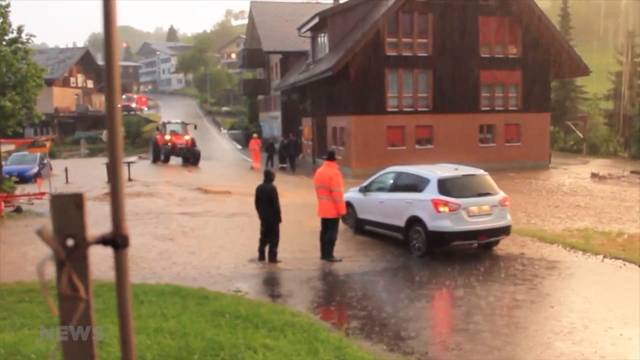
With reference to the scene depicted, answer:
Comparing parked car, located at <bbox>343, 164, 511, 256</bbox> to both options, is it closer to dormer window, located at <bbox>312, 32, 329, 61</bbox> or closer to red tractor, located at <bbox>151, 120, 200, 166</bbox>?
dormer window, located at <bbox>312, 32, 329, 61</bbox>

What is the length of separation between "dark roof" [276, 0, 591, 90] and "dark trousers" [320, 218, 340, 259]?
1982 cm

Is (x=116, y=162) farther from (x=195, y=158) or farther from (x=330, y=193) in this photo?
(x=195, y=158)

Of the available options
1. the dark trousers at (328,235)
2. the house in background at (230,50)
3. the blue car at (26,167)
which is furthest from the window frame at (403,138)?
the house in background at (230,50)

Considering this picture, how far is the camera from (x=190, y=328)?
293 inches

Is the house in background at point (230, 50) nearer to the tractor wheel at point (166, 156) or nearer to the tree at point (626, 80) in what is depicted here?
the tree at point (626, 80)

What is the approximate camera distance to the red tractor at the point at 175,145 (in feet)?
123

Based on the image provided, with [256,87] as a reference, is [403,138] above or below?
below

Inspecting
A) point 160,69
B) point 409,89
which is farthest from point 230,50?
point 409,89

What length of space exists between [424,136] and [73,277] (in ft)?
106

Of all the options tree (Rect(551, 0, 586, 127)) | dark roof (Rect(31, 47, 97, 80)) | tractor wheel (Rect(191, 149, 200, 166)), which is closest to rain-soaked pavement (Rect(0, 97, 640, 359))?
tractor wheel (Rect(191, 149, 200, 166))

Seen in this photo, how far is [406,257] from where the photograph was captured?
13156 mm

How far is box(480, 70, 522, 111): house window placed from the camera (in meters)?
35.8

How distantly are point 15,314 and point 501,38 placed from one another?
32.0m

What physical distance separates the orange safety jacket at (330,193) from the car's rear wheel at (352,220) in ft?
10.4
